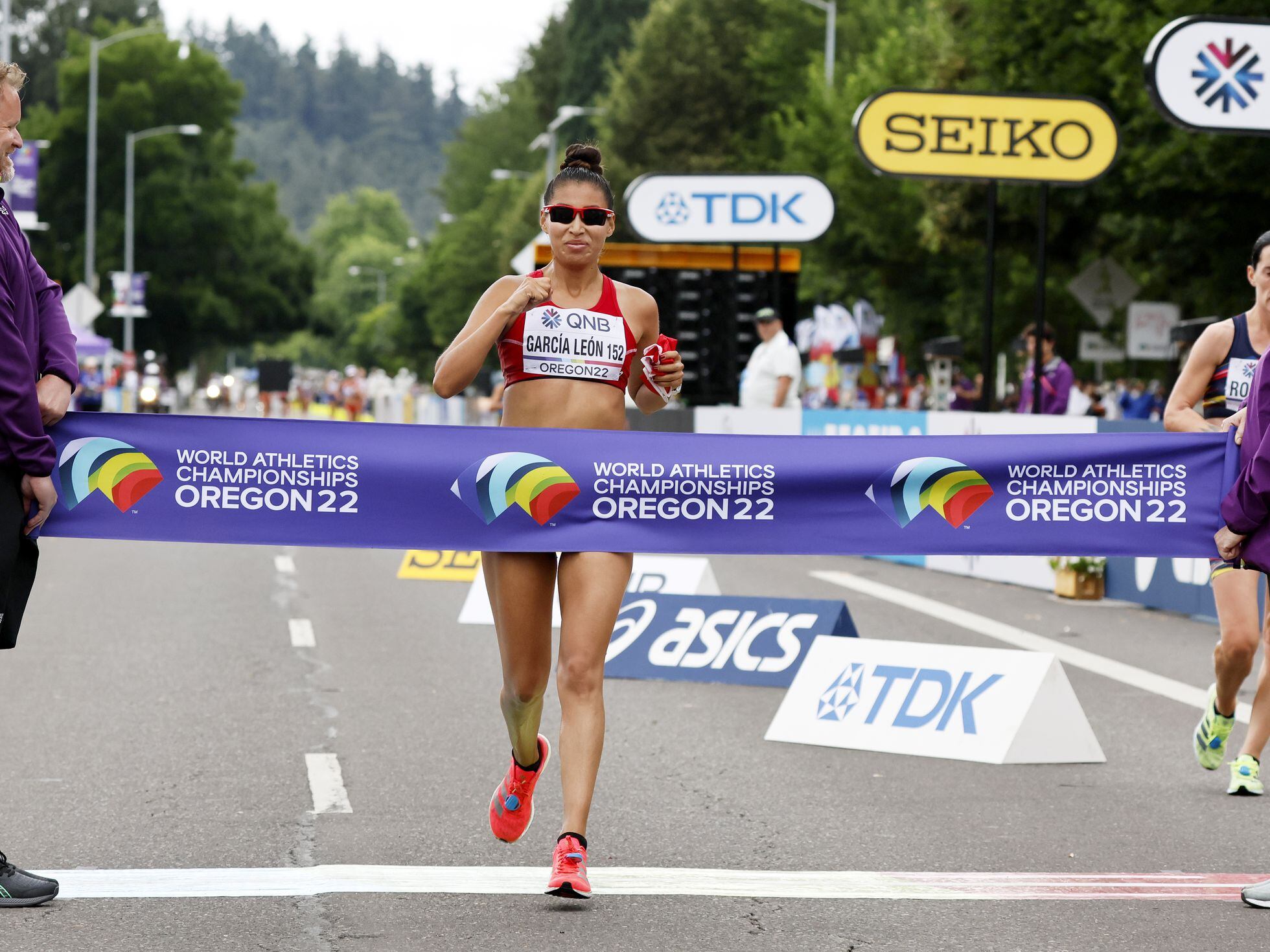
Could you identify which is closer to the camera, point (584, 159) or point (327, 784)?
point (584, 159)

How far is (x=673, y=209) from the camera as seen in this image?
23219 millimetres

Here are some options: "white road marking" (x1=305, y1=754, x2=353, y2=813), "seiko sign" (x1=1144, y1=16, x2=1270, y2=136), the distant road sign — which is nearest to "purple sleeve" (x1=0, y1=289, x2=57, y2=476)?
"white road marking" (x1=305, y1=754, x2=353, y2=813)

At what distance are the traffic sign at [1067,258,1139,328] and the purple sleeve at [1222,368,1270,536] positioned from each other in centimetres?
2530

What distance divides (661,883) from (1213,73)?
903 centimetres

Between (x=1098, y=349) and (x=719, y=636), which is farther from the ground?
(x=1098, y=349)

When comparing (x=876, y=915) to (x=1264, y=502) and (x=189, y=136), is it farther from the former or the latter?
(x=189, y=136)

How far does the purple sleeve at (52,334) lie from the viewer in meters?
5.76

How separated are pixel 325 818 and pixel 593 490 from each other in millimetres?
1597

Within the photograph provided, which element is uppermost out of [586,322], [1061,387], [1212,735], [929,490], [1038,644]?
[586,322]

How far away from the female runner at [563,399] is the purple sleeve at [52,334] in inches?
41.1

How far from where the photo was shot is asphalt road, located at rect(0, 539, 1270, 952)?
5.64 meters

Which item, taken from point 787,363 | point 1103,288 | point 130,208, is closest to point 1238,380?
point 787,363

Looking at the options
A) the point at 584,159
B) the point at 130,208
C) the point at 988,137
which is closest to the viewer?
the point at 584,159

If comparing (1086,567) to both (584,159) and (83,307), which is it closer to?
(584,159)
